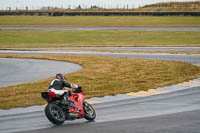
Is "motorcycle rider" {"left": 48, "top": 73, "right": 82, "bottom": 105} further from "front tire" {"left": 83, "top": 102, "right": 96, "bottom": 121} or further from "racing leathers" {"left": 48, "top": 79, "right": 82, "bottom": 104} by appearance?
"front tire" {"left": 83, "top": 102, "right": 96, "bottom": 121}

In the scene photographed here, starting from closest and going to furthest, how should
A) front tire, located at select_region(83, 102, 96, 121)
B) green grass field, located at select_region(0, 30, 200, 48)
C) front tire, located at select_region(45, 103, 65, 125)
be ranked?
front tire, located at select_region(45, 103, 65, 125) → front tire, located at select_region(83, 102, 96, 121) → green grass field, located at select_region(0, 30, 200, 48)

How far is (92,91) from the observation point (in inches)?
719

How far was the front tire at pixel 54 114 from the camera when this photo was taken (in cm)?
1143

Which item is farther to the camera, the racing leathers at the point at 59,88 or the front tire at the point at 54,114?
the racing leathers at the point at 59,88

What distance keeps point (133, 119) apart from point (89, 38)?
45.1 metres

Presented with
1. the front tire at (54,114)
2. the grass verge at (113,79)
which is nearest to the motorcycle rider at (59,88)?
the front tire at (54,114)

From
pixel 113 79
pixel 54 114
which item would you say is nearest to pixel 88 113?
pixel 54 114

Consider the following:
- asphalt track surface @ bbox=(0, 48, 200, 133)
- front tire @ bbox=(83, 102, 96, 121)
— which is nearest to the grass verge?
asphalt track surface @ bbox=(0, 48, 200, 133)

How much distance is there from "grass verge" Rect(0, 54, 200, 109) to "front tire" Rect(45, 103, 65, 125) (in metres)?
3.68

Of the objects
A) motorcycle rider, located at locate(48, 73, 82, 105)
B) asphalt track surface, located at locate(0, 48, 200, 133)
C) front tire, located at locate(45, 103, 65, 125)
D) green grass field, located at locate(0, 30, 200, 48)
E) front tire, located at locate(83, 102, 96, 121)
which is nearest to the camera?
asphalt track surface, located at locate(0, 48, 200, 133)

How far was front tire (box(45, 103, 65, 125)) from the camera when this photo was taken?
1143 cm

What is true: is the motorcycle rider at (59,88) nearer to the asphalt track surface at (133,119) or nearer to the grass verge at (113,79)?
the asphalt track surface at (133,119)

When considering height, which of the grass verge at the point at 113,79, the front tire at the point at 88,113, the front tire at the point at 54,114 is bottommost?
the grass verge at the point at 113,79

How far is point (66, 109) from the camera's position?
12023 mm
